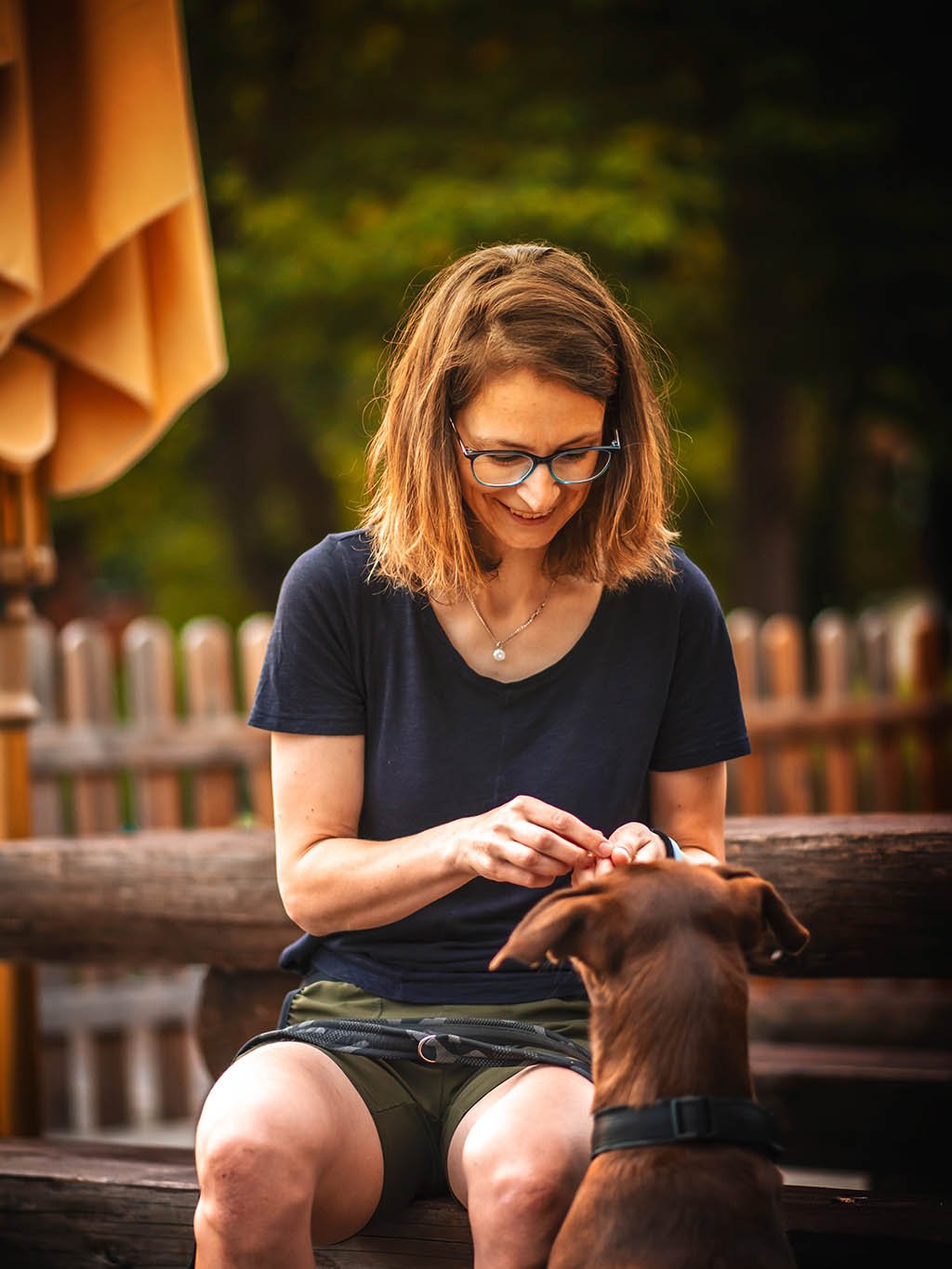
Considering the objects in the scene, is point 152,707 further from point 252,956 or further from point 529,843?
point 529,843

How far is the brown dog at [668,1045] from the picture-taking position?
6.53 ft

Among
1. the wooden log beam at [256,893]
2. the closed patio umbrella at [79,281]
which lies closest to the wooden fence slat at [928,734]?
the wooden log beam at [256,893]

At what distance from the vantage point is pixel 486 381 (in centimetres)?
254

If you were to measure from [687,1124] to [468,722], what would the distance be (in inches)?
33.5

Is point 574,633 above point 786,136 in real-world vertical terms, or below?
below

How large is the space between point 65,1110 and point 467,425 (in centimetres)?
531

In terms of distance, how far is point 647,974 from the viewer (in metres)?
2.09

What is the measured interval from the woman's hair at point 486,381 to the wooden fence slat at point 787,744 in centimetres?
504

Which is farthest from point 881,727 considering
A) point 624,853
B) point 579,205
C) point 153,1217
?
point 624,853

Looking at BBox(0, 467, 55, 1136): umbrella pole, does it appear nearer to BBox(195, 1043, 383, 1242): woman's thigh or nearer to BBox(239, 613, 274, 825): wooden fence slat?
BBox(195, 1043, 383, 1242): woman's thigh

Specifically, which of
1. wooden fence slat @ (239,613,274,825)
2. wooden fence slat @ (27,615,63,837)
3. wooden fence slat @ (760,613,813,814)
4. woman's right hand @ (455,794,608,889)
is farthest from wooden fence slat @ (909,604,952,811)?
woman's right hand @ (455,794,608,889)

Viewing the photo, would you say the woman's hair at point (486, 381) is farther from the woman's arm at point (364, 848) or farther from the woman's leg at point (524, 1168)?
the woman's leg at point (524, 1168)

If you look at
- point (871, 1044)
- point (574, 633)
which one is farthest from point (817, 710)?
point (574, 633)

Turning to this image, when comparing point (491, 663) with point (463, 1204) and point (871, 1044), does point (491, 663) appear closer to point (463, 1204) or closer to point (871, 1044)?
point (463, 1204)
